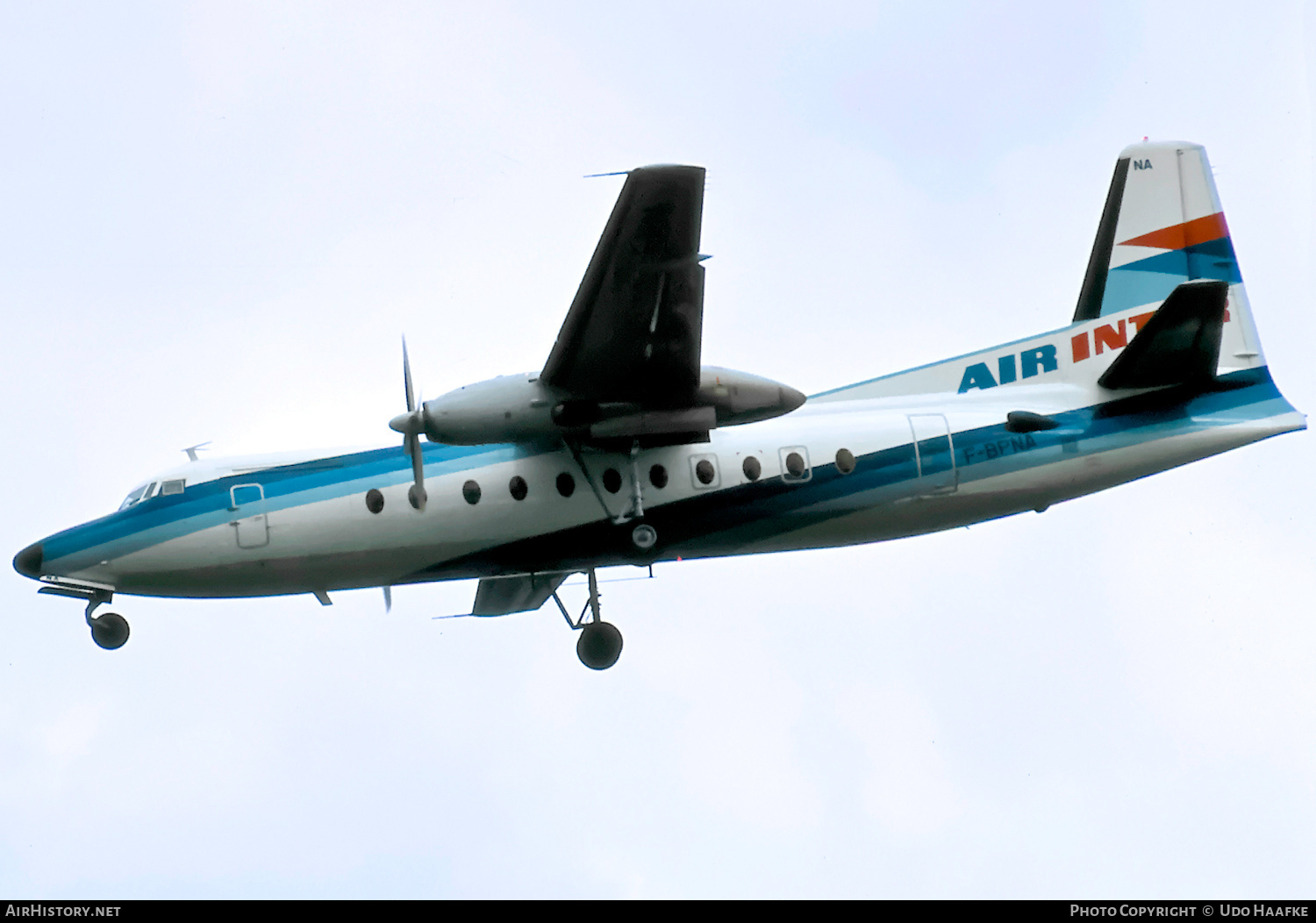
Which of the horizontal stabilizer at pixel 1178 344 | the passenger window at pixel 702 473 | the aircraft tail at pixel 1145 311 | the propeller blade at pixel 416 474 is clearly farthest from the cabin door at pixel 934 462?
the propeller blade at pixel 416 474

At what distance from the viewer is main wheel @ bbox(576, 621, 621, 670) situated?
61.3ft

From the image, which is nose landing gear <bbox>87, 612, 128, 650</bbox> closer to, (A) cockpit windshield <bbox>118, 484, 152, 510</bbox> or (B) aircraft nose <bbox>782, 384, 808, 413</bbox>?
(A) cockpit windshield <bbox>118, 484, 152, 510</bbox>

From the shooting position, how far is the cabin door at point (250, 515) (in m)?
17.1

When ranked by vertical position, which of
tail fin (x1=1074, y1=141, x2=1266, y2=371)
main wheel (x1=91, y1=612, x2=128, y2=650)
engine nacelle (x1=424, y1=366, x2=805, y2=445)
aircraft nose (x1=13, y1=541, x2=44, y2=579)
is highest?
tail fin (x1=1074, y1=141, x2=1266, y2=371)

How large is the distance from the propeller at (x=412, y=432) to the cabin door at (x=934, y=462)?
247 inches

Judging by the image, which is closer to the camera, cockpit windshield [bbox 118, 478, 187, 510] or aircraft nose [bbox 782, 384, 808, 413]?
aircraft nose [bbox 782, 384, 808, 413]

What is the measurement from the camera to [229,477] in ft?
57.2

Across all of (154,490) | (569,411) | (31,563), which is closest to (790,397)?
(569,411)

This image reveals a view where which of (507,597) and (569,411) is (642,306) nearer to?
(569,411)

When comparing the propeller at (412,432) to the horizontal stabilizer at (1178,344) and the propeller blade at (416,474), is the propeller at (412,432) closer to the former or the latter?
the propeller blade at (416,474)

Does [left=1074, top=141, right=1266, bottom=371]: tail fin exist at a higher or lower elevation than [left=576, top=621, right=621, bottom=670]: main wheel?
higher

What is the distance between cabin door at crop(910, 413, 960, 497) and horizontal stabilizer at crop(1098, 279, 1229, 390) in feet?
8.17

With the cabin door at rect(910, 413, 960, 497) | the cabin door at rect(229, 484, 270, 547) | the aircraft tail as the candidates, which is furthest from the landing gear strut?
the cabin door at rect(910, 413, 960, 497)
